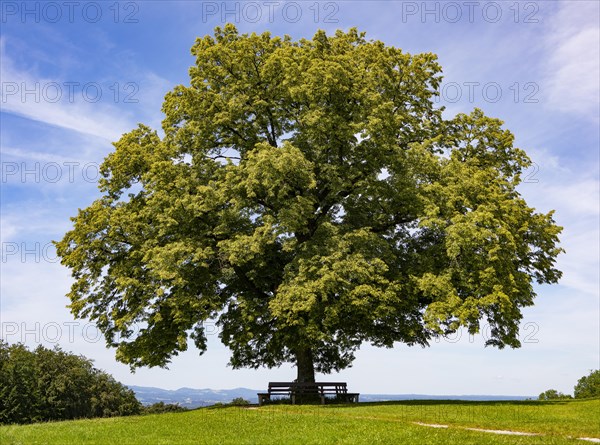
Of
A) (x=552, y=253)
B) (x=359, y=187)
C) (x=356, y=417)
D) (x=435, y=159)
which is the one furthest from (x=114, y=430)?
(x=552, y=253)

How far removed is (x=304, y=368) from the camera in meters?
31.2

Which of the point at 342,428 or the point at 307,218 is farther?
the point at 307,218

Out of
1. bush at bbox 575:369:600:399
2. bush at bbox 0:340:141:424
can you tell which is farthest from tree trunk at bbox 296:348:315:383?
bush at bbox 575:369:600:399

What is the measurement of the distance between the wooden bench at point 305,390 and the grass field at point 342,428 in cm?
414

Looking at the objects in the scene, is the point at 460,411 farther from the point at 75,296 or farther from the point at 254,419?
the point at 75,296

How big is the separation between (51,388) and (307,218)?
61799 mm

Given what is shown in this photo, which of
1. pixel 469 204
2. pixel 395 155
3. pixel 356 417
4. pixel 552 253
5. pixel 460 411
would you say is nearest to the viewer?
pixel 356 417

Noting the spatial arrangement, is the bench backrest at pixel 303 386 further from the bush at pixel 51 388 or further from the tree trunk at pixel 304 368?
the bush at pixel 51 388

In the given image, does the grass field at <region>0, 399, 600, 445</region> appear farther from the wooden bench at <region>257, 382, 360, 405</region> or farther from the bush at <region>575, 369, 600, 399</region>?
the bush at <region>575, 369, 600, 399</region>

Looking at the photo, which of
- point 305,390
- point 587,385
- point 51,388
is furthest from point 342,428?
point 587,385

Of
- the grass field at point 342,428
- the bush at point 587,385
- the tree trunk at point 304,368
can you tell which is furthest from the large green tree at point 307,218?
the bush at point 587,385

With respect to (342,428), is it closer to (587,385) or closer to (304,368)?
(304,368)

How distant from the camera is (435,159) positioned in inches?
1160

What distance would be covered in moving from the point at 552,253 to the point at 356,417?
57.1 feet
